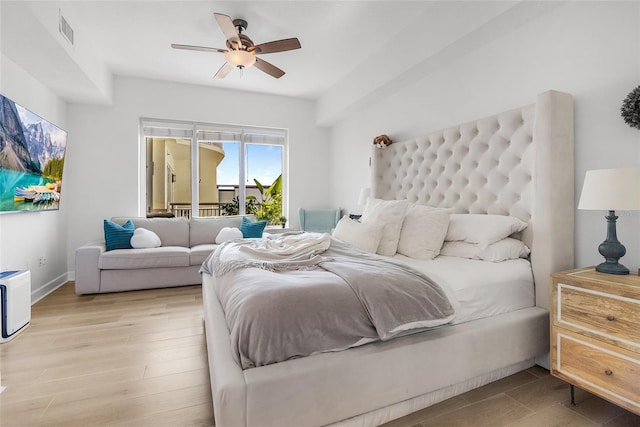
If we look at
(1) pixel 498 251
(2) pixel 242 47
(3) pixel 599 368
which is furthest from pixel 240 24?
(3) pixel 599 368

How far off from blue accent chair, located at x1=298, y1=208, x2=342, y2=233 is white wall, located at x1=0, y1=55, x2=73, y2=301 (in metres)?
3.29

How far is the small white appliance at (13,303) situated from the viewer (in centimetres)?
237

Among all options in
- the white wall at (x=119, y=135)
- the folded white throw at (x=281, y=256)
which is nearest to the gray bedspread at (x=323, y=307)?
the folded white throw at (x=281, y=256)

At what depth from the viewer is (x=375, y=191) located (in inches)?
154

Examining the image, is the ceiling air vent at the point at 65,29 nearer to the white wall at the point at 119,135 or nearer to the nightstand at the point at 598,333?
the white wall at the point at 119,135

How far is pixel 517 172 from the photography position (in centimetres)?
237

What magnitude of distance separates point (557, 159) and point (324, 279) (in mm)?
1697

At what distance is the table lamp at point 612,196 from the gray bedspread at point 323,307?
0.91 metres

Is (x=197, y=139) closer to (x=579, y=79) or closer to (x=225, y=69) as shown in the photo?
(x=225, y=69)

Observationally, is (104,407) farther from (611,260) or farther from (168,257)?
(611,260)

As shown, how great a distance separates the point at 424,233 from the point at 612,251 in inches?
42.7

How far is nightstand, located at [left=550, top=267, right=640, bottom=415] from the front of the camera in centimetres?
143

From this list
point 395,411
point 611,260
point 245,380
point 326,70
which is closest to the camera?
point 245,380

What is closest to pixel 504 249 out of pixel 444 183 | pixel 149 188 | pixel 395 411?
pixel 444 183
